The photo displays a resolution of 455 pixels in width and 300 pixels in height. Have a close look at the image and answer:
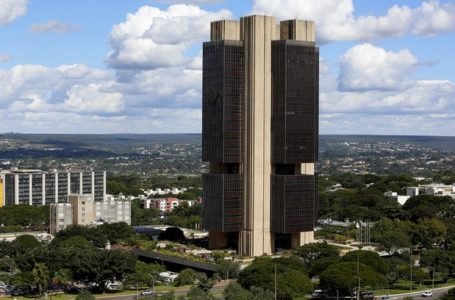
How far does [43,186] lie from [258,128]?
74174 mm

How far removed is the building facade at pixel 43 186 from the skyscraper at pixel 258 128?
63153mm

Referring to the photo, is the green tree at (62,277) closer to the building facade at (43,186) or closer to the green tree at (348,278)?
the green tree at (348,278)

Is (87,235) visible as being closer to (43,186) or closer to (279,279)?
(279,279)

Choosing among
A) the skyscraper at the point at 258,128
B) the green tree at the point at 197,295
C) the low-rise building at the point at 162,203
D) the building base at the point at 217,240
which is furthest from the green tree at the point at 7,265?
the low-rise building at the point at 162,203

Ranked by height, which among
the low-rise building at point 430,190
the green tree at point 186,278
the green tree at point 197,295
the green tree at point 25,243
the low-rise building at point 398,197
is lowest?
the green tree at point 186,278

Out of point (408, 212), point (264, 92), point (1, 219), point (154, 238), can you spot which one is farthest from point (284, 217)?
point (1, 219)

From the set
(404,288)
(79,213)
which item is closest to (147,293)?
(404,288)

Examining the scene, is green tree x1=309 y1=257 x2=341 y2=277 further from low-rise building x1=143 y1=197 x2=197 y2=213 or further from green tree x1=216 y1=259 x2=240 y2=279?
low-rise building x1=143 y1=197 x2=197 y2=213

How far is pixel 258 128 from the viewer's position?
9981 centimetres

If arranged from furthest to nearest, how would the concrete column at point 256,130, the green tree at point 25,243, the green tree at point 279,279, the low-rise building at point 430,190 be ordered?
the low-rise building at point 430,190, the green tree at point 25,243, the concrete column at point 256,130, the green tree at point 279,279

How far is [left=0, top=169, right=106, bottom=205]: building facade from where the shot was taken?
162 meters

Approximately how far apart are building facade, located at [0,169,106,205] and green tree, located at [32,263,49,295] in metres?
76.3

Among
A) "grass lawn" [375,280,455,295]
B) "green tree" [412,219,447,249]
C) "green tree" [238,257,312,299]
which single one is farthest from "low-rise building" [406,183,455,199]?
"green tree" [238,257,312,299]

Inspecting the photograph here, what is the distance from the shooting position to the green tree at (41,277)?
268 ft
